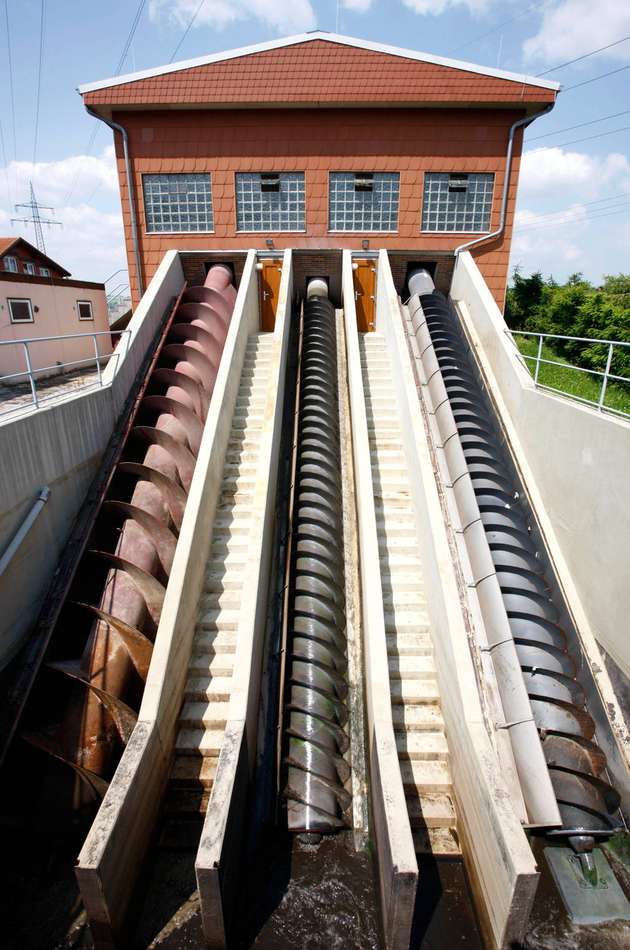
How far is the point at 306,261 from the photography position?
13.9 m

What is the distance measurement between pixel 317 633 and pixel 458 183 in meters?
12.0

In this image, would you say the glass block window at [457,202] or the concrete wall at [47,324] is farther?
the glass block window at [457,202]

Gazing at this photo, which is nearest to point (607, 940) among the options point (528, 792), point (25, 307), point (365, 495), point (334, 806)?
point (528, 792)

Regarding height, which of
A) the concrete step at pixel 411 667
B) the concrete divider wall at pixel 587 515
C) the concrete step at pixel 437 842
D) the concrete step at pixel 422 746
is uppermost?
the concrete divider wall at pixel 587 515

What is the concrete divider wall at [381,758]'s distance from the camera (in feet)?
14.7

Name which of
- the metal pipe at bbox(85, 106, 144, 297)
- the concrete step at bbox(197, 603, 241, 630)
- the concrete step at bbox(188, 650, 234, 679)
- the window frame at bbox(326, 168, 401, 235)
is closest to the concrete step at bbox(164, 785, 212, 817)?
the concrete step at bbox(188, 650, 234, 679)

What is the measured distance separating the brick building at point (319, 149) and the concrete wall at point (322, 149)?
3cm

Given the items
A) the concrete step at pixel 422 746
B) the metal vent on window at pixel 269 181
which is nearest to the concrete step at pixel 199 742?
the concrete step at pixel 422 746

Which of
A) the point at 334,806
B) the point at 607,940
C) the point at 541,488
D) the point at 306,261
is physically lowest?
the point at 607,940

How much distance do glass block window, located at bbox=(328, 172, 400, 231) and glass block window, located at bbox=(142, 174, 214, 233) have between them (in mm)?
3245

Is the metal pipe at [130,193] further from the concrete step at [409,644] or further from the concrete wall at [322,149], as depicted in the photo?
the concrete step at [409,644]

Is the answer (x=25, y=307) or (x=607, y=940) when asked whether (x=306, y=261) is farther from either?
(x=607, y=940)

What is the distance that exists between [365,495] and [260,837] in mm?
4555

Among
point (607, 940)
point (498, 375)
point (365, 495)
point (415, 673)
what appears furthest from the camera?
point (498, 375)
